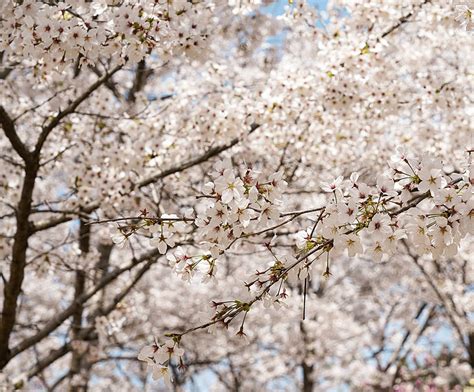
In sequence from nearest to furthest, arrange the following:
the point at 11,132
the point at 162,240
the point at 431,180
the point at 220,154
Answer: the point at 431,180 → the point at 162,240 → the point at 11,132 → the point at 220,154

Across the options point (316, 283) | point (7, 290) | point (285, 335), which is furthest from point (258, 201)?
point (316, 283)

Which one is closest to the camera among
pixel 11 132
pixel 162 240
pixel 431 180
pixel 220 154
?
pixel 431 180

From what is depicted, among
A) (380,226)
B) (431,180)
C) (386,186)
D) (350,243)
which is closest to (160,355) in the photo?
(350,243)

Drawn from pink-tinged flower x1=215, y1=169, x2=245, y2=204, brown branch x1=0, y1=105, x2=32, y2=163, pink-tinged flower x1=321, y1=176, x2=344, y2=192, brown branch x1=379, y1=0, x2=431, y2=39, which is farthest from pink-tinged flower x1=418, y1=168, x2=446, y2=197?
brown branch x1=379, y1=0, x2=431, y2=39

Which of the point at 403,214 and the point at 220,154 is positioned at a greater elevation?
the point at 220,154

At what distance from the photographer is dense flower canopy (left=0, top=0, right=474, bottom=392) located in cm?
231

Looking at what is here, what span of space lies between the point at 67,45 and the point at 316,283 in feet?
39.9

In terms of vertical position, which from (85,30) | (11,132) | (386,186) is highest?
(11,132)

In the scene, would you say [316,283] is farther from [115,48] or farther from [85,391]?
[115,48]

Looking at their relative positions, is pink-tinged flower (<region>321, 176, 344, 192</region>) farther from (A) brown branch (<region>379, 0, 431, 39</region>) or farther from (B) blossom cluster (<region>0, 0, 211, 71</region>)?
(A) brown branch (<region>379, 0, 431, 39</region>)

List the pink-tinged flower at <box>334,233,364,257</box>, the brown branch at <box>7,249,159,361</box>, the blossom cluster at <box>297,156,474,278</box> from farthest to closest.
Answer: the brown branch at <box>7,249,159,361</box>, the pink-tinged flower at <box>334,233,364,257</box>, the blossom cluster at <box>297,156,474,278</box>

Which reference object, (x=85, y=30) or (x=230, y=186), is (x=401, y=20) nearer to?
(x=85, y=30)

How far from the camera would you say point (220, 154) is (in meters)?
6.62

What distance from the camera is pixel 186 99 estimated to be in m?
6.05
